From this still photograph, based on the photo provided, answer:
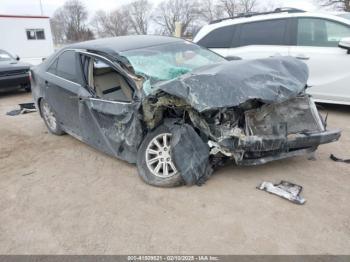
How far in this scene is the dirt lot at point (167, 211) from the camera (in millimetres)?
2701

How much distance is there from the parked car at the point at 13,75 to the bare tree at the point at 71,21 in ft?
168

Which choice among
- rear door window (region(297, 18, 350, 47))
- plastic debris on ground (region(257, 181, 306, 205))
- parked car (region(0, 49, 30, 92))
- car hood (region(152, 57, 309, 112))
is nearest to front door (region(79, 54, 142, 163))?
car hood (region(152, 57, 309, 112))

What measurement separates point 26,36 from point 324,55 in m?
15.9

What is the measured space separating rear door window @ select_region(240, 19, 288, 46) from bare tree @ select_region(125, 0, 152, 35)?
53963 millimetres

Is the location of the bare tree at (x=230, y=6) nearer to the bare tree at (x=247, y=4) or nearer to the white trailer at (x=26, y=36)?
the bare tree at (x=247, y=4)

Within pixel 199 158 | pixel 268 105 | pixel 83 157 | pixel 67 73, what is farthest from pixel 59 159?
pixel 268 105

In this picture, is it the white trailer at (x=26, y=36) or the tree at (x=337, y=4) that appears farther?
the tree at (x=337, y=4)

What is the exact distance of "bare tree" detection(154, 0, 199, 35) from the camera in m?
52.5

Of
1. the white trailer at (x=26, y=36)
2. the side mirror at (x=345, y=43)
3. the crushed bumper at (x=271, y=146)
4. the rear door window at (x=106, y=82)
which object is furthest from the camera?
the white trailer at (x=26, y=36)

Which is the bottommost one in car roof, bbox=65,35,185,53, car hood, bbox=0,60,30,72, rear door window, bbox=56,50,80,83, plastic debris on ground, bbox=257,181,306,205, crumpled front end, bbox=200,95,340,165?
plastic debris on ground, bbox=257,181,306,205

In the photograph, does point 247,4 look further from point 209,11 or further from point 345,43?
point 345,43

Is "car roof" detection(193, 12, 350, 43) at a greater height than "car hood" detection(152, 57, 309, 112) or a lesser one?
greater

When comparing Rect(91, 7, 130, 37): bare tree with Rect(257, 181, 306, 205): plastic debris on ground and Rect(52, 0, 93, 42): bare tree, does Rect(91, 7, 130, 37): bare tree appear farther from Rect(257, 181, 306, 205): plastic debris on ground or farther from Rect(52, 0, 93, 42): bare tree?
Rect(257, 181, 306, 205): plastic debris on ground

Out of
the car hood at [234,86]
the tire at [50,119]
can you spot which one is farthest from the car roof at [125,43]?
the tire at [50,119]
